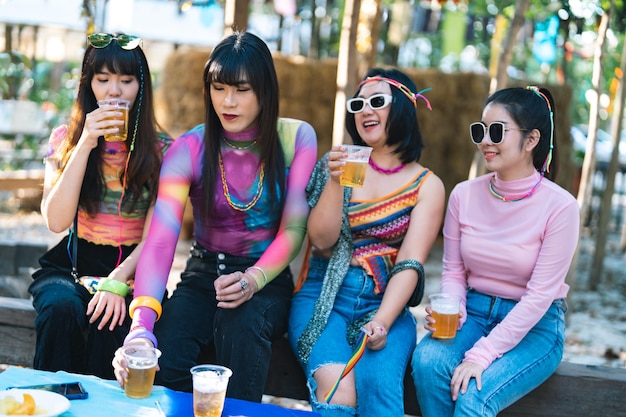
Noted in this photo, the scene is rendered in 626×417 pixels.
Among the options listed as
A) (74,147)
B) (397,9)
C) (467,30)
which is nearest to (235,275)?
(74,147)

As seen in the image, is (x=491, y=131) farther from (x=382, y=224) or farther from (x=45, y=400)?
(x=45, y=400)

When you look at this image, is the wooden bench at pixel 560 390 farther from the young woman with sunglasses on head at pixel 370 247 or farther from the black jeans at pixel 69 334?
the black jeans at pixel 69 334

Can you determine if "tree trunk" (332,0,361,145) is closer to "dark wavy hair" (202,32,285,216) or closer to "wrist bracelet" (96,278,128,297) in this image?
"dark wavy hair" (202,32,285,216)

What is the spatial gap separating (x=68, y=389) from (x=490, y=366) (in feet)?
5.10

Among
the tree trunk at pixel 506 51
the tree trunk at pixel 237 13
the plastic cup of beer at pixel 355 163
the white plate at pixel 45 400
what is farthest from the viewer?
the tree trunk at pixel 237 13

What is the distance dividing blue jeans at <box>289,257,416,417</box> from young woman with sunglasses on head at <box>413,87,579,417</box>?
10cm

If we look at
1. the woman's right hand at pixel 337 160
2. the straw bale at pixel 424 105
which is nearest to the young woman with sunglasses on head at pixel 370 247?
the woman's right hand at pixel 337 160

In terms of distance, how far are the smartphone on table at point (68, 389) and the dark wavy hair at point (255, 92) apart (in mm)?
1118

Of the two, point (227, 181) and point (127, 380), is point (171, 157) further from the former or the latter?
point (127, 380)

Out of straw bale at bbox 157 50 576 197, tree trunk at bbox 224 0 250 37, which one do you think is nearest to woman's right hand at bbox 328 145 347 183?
tree trunk at bbox 224 0 250 37

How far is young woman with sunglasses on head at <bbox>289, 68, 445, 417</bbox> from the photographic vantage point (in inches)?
111

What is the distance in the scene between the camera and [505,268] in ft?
9.78

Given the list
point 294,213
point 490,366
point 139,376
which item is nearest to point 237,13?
point 294,213

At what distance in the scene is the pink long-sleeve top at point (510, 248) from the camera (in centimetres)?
283
